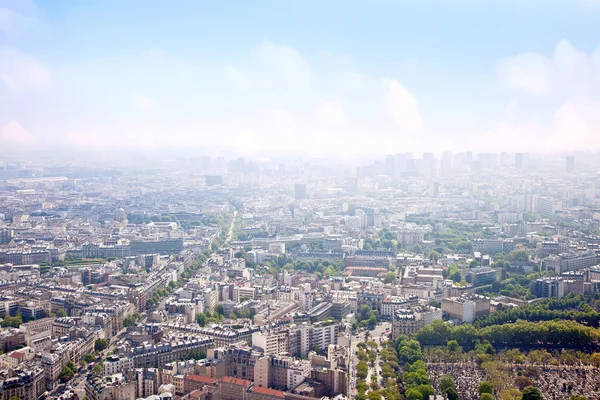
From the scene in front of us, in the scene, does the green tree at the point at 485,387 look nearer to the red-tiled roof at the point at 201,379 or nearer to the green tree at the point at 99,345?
the red-tiled roof at the point at 201,379

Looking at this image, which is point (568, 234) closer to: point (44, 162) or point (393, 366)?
point (393, 366)

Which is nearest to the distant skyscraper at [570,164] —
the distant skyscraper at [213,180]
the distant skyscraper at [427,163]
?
the distant skyscraper at [427,163]

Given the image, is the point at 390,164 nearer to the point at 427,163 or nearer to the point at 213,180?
the point at 427,163

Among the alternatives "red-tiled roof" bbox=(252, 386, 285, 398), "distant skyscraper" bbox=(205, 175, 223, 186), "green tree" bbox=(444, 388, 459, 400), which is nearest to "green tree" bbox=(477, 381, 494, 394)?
"green tree" bbox=(444, 388, 459, 400)

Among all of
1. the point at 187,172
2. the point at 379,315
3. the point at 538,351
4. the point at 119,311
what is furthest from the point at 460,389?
the point at 187,172

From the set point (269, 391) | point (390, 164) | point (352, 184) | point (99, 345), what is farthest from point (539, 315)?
point (390, 164)

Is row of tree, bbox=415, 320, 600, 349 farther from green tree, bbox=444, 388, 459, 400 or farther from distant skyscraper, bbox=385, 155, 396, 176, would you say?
distant skyscraper, bbox=385, 155, 396, 176
